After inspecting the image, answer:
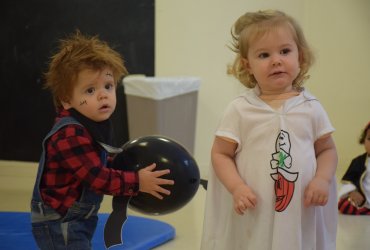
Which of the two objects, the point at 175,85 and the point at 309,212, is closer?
the point at 309,212

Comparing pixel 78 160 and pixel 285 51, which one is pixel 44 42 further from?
pixel 285 51

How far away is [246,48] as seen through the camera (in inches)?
57.9

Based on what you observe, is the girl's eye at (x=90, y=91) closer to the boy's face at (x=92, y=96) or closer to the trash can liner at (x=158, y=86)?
the boy's face at (x=92, y=96)

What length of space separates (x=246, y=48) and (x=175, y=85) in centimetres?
243

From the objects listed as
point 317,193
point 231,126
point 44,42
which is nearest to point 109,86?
point 231,126

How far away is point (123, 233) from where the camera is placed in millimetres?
2553

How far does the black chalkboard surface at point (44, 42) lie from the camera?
4.10 meters

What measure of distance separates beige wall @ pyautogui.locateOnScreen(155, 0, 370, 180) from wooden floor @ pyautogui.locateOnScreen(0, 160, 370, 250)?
1074 mm

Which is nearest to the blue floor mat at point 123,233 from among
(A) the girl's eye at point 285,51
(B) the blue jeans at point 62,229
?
(B) the blue jeans at point 62,229

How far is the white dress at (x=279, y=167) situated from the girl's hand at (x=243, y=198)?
40 millimetres

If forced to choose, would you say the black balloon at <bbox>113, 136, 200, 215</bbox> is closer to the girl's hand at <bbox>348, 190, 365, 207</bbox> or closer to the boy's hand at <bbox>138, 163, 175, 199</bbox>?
the boy's hand at <bbox>138, 163, 175, 199</bbox>

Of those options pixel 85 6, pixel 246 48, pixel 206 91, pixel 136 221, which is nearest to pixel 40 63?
pixel 85 6

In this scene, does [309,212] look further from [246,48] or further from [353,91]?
[353,91]

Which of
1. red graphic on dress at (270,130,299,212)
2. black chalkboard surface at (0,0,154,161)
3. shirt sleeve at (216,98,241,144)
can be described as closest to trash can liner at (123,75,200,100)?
black chalkboard surface at (0,0,154,161)
